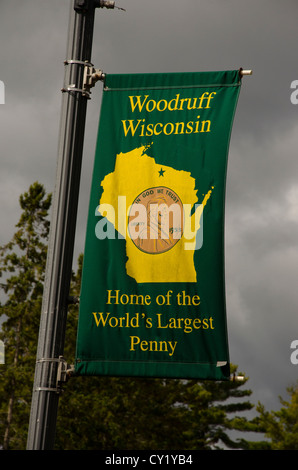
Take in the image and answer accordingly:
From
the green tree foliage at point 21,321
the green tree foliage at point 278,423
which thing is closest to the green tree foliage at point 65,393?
the green tree foliage at point 21,321

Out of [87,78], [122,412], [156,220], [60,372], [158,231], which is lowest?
[60,372]

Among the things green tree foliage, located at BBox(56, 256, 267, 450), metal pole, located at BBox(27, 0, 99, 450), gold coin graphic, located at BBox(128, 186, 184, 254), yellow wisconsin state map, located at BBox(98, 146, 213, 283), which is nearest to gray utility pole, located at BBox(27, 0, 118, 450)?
metal pole, located at BBox(27, 0, 99, 450)

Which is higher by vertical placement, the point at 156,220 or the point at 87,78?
the point at 87,78

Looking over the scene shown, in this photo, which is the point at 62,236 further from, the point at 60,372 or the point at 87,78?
the point at 87,78

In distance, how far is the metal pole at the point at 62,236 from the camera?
6047 millimetres

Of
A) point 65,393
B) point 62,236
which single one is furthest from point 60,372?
point 65,393

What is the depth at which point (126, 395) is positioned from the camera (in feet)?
114

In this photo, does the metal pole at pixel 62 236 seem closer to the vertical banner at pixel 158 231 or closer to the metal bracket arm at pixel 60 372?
the metal bracket arm at pixel 60 372

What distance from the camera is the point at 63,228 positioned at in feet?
21.6

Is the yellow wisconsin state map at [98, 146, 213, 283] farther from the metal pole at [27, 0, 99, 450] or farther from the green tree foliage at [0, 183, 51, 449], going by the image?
the green tree foliage at [0, 183, 51, 449]

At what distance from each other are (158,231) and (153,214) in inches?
6.7

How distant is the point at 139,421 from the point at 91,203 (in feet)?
99.7

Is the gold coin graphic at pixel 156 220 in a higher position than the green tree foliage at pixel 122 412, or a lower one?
lower

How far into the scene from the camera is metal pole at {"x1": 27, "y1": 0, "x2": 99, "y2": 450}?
6.05 meters
